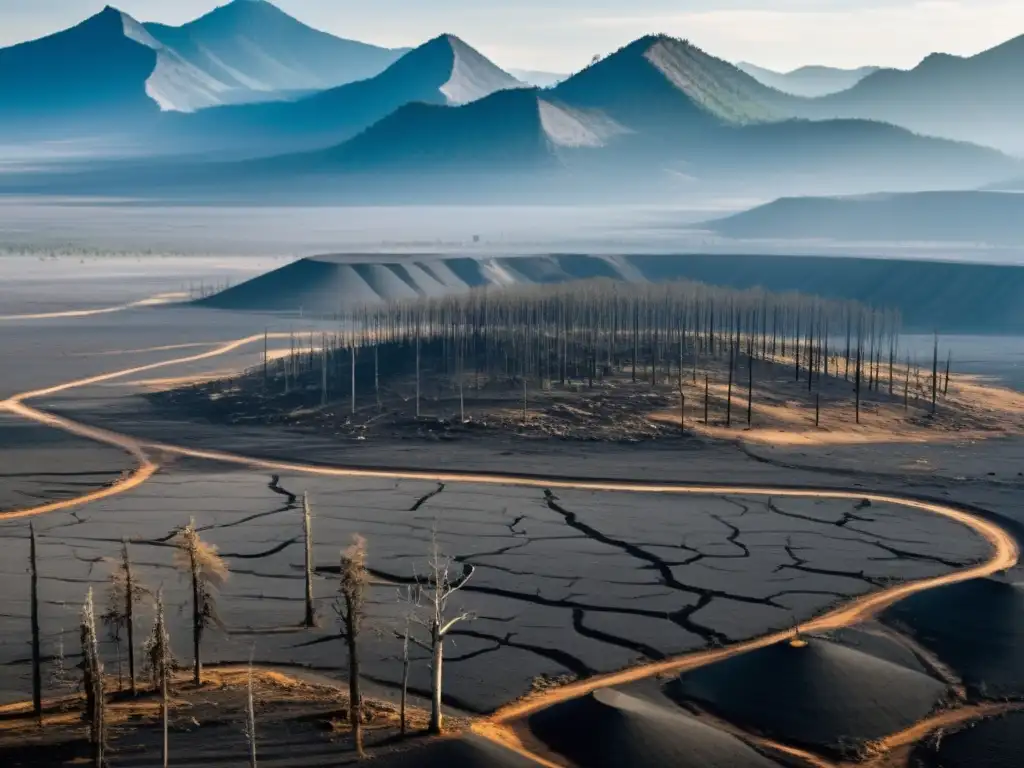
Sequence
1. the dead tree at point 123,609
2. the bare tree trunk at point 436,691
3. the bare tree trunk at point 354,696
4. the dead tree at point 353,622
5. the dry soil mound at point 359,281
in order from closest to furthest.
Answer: the bare tree trunk at point 354,696, the dead tree at point 353,622, the bare tree trunk at point 436,691, the dead tree at point 123,609, the dry soil mound at point 359,281

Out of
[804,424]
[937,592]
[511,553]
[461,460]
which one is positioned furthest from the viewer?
[804,424]

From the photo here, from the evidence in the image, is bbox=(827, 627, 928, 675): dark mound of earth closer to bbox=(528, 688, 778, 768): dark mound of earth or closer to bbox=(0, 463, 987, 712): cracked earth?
bbox=(0, 463, 987, 712): cracked earth

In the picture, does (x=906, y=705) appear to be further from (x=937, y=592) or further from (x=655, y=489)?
(x=655, y=489)

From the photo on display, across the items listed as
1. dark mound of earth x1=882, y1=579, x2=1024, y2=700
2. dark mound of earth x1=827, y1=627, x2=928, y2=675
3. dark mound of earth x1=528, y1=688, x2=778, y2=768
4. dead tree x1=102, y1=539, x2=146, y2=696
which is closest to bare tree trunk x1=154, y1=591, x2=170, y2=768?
dead tree x1=102, y1=539, x2=146, y2=696

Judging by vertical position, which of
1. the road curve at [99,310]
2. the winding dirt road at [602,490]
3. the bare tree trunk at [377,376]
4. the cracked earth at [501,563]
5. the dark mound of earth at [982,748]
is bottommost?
the dark mound of earth at [982,748]

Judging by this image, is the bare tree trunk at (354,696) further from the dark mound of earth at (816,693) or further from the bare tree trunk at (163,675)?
the dark mound of earth at (816,693)

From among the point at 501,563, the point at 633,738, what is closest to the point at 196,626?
the point at 633,738

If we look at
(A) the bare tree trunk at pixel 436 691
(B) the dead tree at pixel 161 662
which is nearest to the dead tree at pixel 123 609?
(B) the dead tree at pixel 161 662

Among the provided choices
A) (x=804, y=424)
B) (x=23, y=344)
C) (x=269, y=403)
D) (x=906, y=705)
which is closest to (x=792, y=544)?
(x=906, y=705)
